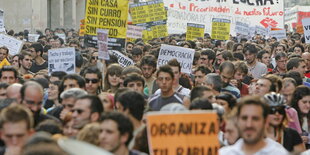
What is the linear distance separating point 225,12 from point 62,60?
21088 millimetres

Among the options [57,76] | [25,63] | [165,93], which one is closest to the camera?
[165,93]

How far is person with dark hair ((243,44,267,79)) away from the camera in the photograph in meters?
17.2

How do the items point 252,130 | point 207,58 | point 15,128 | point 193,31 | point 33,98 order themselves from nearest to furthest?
point 252,130 → point 15,128 → point 33,98 → point 207,58 → point 193,31

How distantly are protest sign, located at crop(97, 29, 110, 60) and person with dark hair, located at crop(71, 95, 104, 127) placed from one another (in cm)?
607

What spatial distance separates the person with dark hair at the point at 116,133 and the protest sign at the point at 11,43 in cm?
1153

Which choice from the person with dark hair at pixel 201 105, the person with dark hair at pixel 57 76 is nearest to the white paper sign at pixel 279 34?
the person with dark hair at pixel 57 76

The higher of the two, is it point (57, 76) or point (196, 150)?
point (57, 76)

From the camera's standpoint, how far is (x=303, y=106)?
36.1 ft

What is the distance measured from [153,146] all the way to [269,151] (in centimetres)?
93

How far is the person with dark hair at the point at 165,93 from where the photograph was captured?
448 inches

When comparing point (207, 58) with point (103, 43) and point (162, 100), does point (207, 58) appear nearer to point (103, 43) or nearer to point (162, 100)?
point (103, 43)

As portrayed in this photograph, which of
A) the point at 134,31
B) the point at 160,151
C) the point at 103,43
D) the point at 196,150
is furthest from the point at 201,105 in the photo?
the point at 134,31

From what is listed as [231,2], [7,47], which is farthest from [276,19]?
[7,47]

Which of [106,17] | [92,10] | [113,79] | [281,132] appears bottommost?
[281,132]
